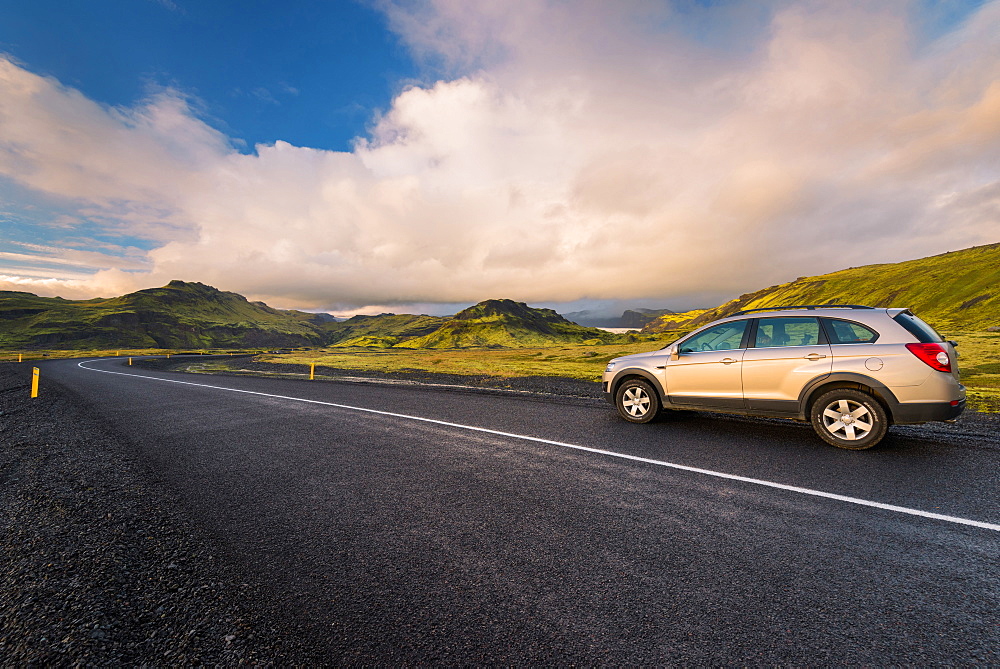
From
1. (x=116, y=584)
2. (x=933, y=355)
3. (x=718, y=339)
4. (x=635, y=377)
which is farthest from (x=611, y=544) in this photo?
(x=933, y=355)

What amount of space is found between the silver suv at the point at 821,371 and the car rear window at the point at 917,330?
2 centimetres

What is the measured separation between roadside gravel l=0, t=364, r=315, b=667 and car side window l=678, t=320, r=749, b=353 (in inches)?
286

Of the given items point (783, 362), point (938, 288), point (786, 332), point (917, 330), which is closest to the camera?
point (917, 330)

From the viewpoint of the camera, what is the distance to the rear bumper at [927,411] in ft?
18.2

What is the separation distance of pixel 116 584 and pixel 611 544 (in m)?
3.70

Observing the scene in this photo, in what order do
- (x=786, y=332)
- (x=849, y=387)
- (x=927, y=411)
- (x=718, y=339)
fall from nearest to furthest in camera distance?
(x=927, y=411) < (x=849, y=387) < (x=786, y=332) < (x=718, y=339)

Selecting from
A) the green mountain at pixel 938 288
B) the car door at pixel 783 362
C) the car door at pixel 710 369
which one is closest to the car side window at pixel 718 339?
the car door at pixel 710 369

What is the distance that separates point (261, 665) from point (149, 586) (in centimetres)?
144

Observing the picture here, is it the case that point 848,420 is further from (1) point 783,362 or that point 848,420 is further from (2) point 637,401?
(2) point 637,401

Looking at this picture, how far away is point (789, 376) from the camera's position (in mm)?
6430

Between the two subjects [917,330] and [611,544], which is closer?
[611,544]

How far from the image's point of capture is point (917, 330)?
19.5 feet

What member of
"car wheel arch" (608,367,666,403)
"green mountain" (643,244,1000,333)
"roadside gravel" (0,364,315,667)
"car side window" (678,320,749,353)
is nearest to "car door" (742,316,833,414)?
"car side window" (678,320,749,353)

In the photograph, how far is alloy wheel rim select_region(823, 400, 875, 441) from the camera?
5938mm
